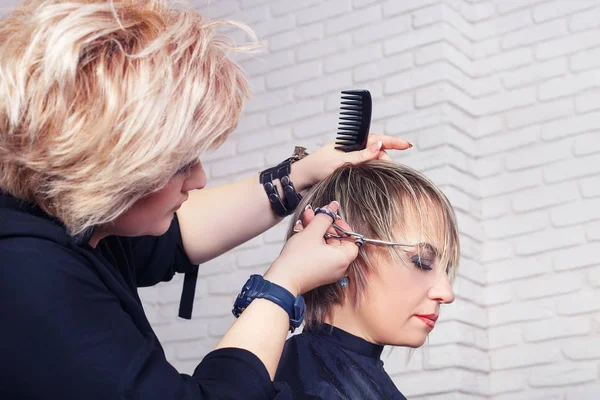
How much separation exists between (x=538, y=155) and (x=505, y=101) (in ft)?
0.81

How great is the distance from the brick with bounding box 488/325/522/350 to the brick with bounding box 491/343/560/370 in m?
0.02

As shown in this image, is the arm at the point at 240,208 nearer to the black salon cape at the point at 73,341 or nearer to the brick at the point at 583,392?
the black salon cape at the point at 73,341

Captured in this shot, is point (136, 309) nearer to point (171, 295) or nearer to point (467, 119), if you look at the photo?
point (467, 119)

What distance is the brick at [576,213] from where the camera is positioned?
287 cm

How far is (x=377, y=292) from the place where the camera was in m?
1.71

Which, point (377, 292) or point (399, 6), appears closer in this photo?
point (377, 292)

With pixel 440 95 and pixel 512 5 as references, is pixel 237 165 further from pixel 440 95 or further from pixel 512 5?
pixel 512 5

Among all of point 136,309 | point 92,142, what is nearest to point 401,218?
point 136,309

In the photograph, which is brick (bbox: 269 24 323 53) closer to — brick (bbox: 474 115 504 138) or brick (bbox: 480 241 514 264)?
brick (bbox: 474 115 504 138)

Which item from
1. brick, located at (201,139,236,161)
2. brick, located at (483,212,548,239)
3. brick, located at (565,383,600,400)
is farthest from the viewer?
brick, located at (201,139,236,161)

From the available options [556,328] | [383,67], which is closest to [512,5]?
[383,67]

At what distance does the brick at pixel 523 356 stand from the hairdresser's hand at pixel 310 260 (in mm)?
1644

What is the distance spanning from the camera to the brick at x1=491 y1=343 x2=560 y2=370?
2.87 meters

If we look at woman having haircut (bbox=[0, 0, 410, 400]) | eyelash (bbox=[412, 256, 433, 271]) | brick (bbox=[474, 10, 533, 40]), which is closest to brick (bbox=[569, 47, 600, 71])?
brick (bbox=[474, 10, 533, 40])
